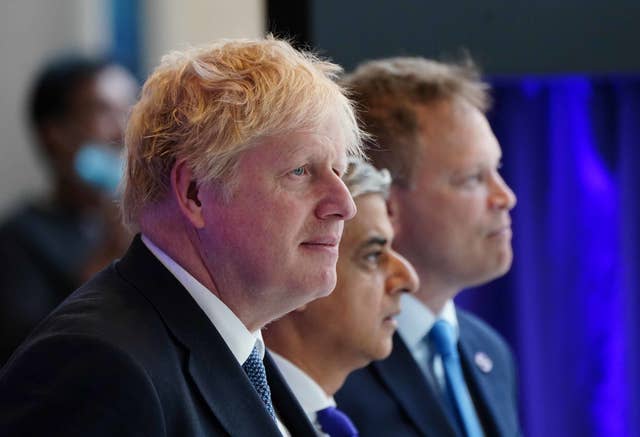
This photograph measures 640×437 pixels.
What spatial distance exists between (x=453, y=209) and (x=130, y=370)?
1200mm

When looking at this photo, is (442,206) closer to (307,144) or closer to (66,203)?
(307,144)

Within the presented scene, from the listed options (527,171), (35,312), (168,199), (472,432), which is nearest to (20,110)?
(35,312)

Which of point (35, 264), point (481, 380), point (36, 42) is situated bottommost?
point (36, 42)

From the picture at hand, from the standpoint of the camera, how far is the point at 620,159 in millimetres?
3189

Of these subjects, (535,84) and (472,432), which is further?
(535,84)

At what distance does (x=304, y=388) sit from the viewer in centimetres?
228

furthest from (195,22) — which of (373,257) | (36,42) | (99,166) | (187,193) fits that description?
(187,193)

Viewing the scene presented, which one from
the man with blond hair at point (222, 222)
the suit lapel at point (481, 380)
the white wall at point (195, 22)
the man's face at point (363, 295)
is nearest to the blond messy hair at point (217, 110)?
the man with blond hair at point (222, 222)

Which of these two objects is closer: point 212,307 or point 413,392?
point 212,307

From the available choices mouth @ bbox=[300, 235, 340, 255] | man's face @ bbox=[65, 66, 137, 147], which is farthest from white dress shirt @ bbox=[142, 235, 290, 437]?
man's face @ bbox=[65, 66, 137, 147]

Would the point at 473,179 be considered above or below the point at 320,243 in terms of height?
below

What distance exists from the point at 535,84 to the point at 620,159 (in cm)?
28

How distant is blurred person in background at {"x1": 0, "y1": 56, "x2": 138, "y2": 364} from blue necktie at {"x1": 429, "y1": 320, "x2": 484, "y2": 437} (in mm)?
1416

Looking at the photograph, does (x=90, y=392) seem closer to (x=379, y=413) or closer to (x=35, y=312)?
(x=379, y=413)
